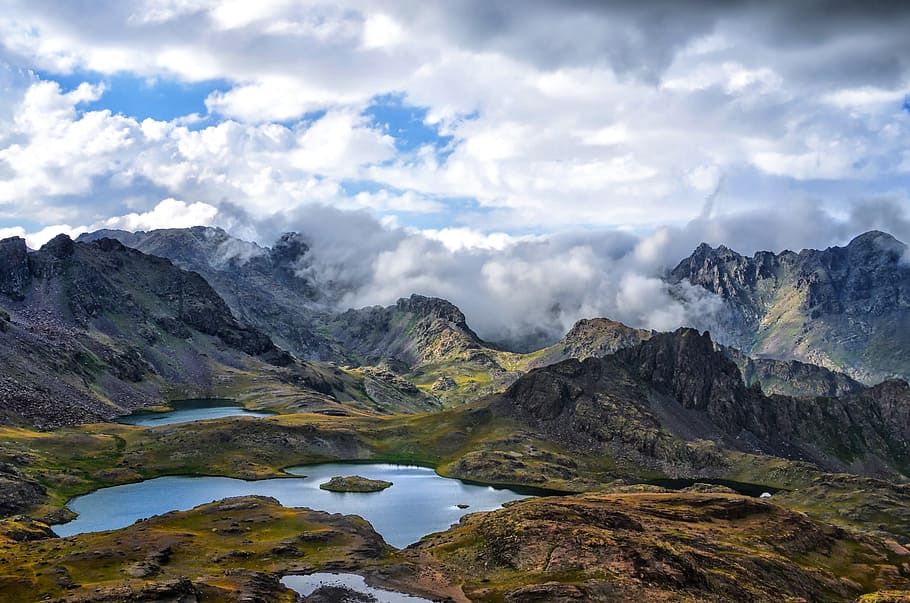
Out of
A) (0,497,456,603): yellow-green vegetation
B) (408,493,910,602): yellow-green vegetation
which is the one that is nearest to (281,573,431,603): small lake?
(0,497,456,603): yellow-green vegetation

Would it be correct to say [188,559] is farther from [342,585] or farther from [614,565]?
[614,565]

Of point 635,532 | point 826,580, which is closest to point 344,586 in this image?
point 635,532

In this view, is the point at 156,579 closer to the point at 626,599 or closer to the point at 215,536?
the point at 215,536

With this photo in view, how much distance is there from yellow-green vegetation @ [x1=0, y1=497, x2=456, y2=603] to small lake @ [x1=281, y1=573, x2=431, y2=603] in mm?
3500

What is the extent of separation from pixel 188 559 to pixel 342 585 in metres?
34.5

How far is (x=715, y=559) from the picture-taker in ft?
581

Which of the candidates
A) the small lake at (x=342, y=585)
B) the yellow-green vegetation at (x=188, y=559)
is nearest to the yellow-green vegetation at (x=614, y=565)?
the small lake at (x=342, y=585)

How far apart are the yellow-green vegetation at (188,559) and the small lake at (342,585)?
3500 mm

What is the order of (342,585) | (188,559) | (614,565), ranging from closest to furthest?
(342,585) → (188,559) → (614,565)

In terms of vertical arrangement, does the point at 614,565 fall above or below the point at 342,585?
above

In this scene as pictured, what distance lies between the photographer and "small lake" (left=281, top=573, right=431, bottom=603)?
14638cm

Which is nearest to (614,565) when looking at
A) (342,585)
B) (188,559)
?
(342,585)

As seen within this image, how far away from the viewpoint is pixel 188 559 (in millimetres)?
159750

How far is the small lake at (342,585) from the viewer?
146 meters
